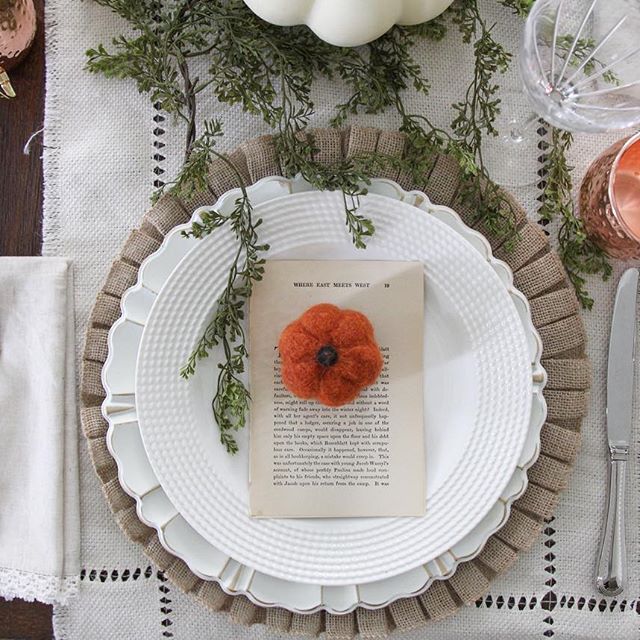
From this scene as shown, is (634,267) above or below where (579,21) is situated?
below

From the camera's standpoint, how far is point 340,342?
66 centimetres

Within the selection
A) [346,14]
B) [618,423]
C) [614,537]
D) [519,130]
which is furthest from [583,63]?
[614,537]

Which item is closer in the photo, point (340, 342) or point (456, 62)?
point (340, 342)

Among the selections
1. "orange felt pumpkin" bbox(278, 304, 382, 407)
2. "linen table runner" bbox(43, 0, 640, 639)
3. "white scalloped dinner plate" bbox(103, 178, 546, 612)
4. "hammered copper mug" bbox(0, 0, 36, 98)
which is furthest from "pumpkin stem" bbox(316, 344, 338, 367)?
"hammered copper mug" bbox(0, 0, 36, 98)

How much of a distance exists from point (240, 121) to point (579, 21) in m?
0.36

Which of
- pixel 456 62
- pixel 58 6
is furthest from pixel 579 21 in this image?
pixel 58 6

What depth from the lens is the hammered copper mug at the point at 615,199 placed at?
708 millimetres

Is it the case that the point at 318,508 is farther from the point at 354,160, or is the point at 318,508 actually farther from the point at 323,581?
the point at 354,160

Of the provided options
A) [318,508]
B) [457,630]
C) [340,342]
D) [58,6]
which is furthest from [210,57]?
[457,630]

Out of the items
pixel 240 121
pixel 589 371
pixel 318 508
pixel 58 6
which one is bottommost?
pixel 318 508

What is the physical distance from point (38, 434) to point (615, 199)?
2.13 feet

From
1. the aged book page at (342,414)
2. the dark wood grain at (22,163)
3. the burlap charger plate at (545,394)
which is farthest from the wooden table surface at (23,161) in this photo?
the aged book page at (342,414)

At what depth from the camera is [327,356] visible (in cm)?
64

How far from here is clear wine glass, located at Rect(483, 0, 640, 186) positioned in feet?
2.16
